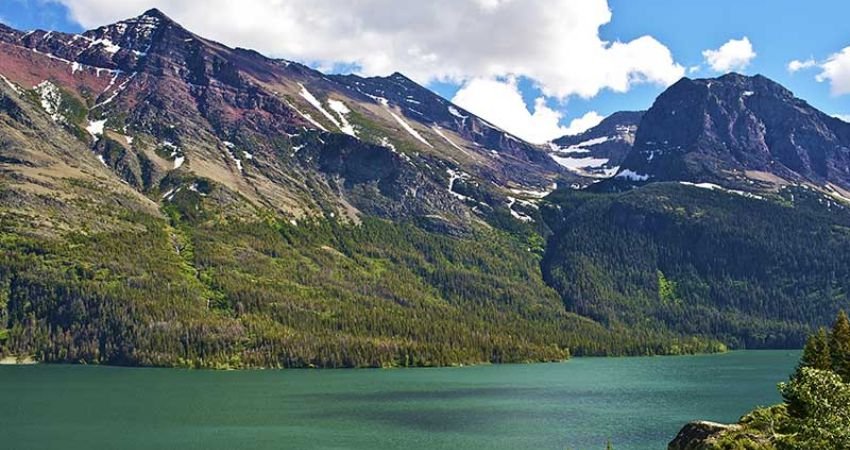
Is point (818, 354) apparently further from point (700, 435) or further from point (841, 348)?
point (700, 435)

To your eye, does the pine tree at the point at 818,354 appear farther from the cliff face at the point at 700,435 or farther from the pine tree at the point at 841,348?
the cliff face at the point at 700,435

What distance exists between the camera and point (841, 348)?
6975 centimetres

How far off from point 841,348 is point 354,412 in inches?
3521

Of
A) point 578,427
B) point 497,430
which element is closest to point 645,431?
point 578,427

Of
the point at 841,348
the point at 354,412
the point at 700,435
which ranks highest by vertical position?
the point at 841,348

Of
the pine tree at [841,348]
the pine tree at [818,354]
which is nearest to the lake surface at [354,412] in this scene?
the pine tree at [818,354]

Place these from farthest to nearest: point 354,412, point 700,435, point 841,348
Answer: point 354,412 < point 841,348 < point 700,435

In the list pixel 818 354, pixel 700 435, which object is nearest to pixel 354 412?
pixel 818 354

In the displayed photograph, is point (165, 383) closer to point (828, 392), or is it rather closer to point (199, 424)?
point (199, 424)

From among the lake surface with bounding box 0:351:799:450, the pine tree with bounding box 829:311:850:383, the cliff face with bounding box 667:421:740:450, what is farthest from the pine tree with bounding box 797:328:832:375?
the lake surface with bounding box 0:351:799:450

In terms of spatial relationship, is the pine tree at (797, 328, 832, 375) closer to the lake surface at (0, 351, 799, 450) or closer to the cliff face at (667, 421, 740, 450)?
the cliff face at (667, 421, 740, 450)

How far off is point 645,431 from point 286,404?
216 ft

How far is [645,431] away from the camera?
12081 cm

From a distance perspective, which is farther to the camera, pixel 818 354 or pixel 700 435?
pixel 818 354
